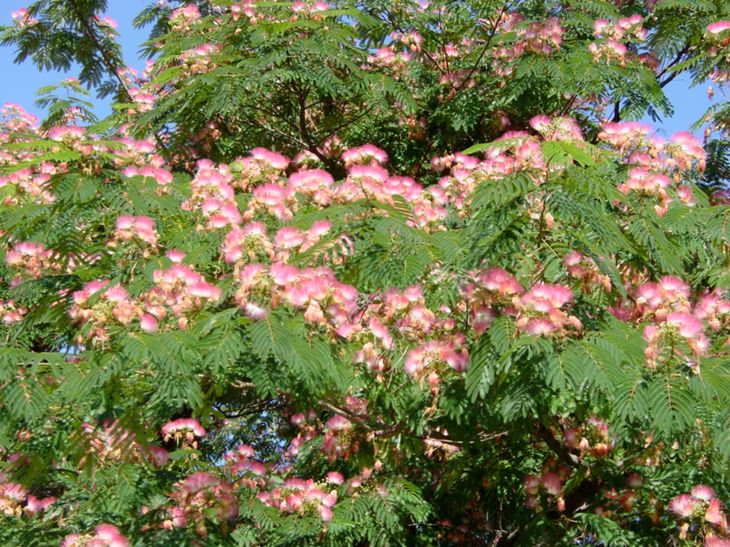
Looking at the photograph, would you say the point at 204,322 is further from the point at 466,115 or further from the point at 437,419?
the point at 466,115

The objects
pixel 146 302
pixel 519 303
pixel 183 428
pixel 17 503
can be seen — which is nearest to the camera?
pixel 519 303

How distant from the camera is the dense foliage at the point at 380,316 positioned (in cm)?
349

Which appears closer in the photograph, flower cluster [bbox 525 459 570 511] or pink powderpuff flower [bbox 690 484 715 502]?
pink powderpuff flower [bbox 690 484 715 502]

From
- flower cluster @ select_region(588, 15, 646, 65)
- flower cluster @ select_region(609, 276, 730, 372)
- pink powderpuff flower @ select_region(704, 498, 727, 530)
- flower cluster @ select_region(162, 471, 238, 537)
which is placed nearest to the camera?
flower cluster @ select_region(609, 276, 730, 372)

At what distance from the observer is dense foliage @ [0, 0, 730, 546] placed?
3494 mm

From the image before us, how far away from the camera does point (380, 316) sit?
13.5ft

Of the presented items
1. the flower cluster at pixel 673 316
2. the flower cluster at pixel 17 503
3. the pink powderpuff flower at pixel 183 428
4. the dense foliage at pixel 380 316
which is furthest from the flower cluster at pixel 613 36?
the flower cluster at pixel 17 503

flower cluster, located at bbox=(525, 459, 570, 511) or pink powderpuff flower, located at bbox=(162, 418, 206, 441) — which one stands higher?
pink powderpuff flower, located at bbox=(162, 418, 206, 441)

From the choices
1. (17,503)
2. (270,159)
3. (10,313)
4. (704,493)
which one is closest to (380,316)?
(270,159)

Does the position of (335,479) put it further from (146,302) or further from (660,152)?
(660,152)

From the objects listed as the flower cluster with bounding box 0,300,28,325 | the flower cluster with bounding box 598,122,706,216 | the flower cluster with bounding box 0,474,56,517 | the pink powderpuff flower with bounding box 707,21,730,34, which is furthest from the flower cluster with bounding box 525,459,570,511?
the pink powderpuff flower with bounding box 707,21,730,34

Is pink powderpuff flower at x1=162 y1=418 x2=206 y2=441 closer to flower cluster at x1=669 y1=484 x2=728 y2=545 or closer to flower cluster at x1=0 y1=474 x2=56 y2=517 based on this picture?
flower cluster at x1=0 y1=474 x2=56 y2=517

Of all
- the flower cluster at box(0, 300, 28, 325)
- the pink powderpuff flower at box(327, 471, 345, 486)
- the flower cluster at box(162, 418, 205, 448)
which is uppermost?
the flower cluster at box(0, 300, 28, 325)

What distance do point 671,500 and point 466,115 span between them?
10.9 feet
